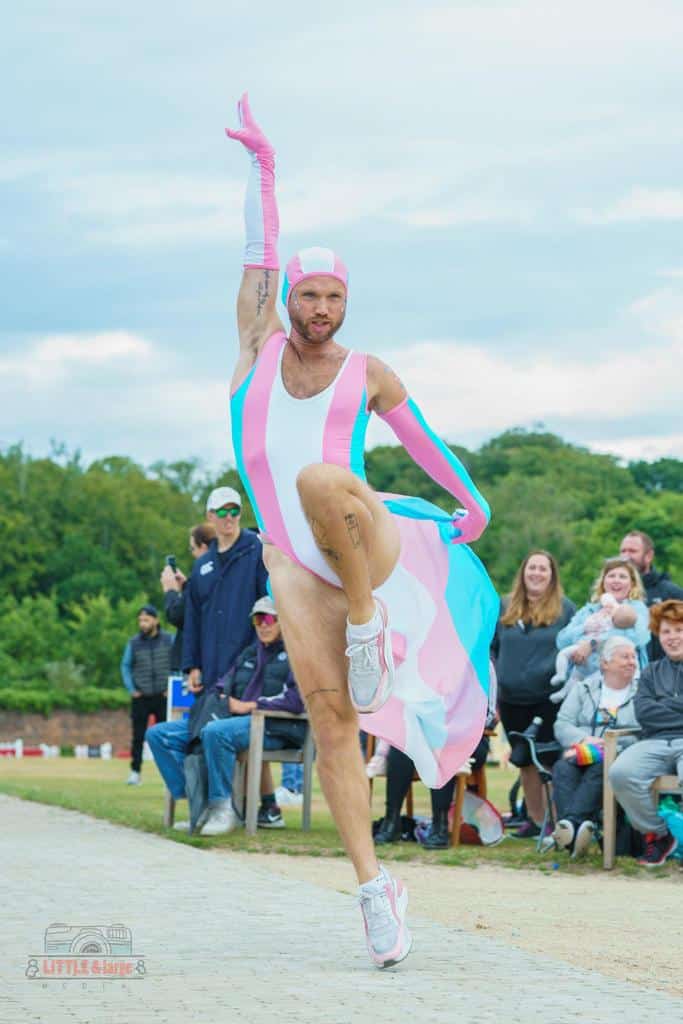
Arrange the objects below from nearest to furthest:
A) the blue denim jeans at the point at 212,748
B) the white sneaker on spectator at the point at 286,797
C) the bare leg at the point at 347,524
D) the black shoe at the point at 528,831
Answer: the bare leg at the point at 347,524 → the blue denim jeans at the point at 212,748 → the black shoe at the point at 528,831 → the white sneaker on spectator at the point at 286,797

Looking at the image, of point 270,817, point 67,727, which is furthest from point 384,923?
point 67,727

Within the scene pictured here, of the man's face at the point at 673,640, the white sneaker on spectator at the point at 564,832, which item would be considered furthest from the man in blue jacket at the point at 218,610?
the man's face at the point at 673,640

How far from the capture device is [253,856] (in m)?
11.8

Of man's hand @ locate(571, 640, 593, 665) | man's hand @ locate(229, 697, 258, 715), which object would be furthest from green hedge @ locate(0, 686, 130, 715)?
man's hand @ locate(571, 640, 593, 665)

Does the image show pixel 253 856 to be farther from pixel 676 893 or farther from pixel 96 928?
pixel 96 928

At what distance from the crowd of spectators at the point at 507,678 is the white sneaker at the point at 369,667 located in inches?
224

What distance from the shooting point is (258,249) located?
23.8 ft

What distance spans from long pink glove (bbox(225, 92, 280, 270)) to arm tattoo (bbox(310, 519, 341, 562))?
1316 mm

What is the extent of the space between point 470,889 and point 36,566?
8446cm

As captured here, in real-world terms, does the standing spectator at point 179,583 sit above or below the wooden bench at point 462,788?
above

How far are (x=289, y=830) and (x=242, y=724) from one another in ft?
3.61

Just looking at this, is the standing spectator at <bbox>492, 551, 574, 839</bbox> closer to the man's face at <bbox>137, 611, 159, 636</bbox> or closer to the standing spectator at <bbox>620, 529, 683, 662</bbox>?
the standing spectator at <bbox>620, 529, 683, 662</bbox>

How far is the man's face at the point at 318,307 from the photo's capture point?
686 centimetres

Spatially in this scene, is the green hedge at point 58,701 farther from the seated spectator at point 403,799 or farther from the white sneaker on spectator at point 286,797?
the seated spectator at point 403,799
